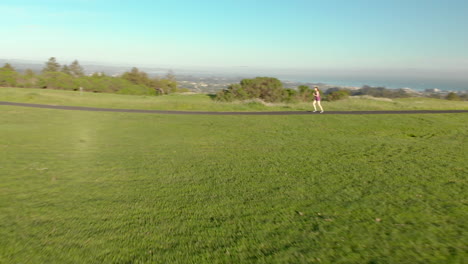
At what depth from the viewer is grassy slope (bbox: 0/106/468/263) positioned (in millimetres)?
3965

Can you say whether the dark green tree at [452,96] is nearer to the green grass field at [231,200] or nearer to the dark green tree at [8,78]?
the green grass field at [231,200]

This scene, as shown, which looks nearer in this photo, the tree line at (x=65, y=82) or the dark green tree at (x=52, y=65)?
the tree line at (x=65, y=82)

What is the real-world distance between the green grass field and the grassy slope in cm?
2

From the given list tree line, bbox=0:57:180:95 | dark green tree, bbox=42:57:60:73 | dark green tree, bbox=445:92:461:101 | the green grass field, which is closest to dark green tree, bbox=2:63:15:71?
tree line, bbox=0:57:180:95

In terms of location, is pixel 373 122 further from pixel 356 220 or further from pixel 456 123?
pixel 356 220

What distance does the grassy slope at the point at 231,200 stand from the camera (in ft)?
13.0

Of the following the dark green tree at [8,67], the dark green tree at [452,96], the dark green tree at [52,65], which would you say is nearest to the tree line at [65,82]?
the dark green tree at [8,67]

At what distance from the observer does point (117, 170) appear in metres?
7.75

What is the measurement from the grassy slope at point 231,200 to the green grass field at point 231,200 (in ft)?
0.08

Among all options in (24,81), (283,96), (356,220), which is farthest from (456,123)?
(24,81)

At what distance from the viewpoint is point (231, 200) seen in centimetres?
574

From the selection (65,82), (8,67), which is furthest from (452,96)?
(8,67)

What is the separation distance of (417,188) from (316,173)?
208cm

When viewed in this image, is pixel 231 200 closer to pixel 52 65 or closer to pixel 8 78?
pixel 8 78
